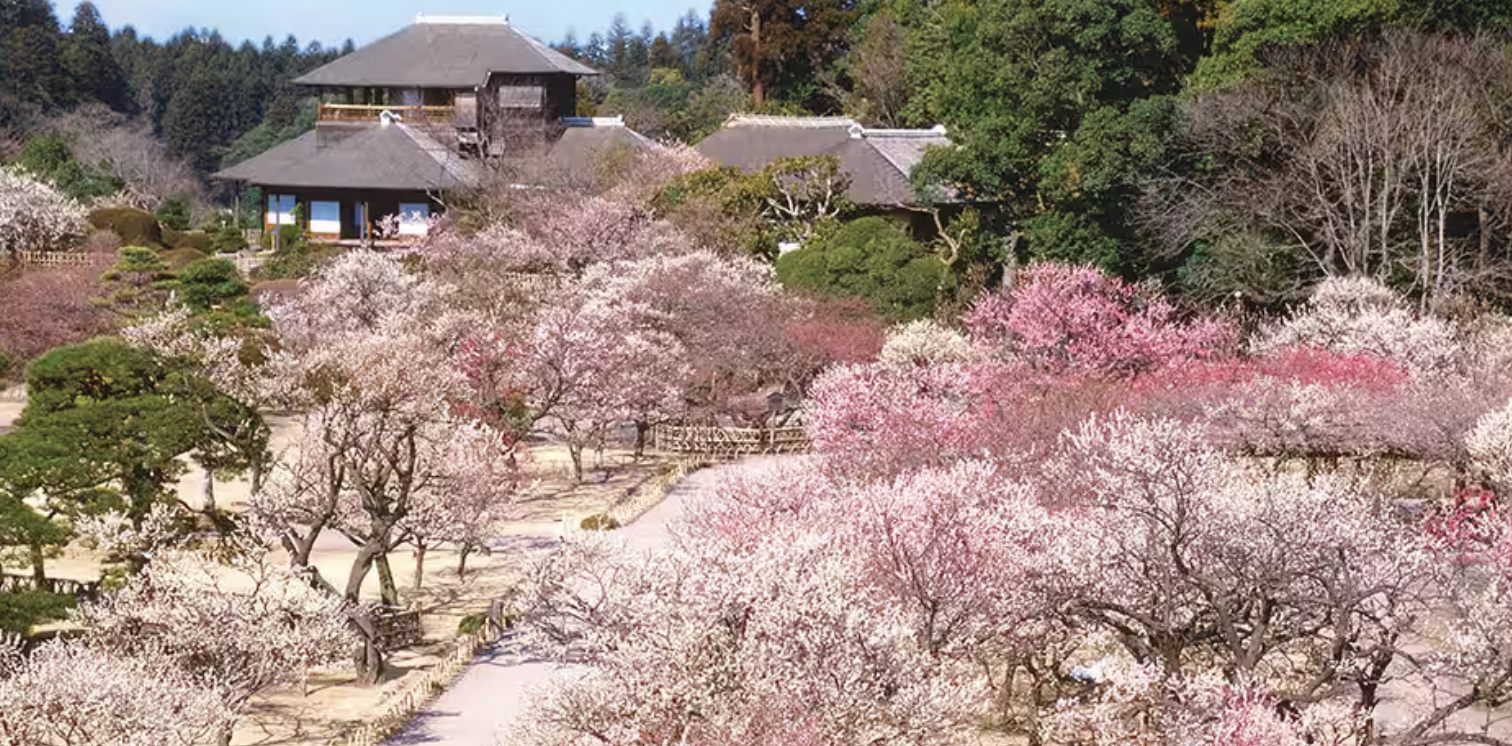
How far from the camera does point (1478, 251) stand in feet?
126

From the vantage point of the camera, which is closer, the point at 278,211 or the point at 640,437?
the point at 640,437

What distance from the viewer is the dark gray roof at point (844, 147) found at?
48.8 metres

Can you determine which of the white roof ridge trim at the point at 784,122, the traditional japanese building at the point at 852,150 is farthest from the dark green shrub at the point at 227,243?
the white roof ridge trim at the point at 784,122

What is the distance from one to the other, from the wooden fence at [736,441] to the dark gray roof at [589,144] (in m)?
12.3

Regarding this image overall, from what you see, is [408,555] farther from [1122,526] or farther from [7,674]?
[1122,526]

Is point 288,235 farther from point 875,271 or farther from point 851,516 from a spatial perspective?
point 851,516

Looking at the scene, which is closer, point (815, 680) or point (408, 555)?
point (815, 680)

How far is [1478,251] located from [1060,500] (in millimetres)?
19499

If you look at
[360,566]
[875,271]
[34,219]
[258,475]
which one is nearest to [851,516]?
[360,566]

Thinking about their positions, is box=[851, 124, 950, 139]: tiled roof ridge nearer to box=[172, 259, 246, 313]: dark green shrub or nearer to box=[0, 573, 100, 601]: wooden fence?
box=[172, 259, 246, 313]: dark green shrub

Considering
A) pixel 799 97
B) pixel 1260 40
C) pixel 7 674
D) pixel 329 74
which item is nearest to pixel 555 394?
pixel 7 674

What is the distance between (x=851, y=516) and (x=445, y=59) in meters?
39.3

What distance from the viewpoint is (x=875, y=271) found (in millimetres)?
39719

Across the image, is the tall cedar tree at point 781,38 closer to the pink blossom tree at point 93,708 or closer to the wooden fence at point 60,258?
the wooden fence at point 60,258
